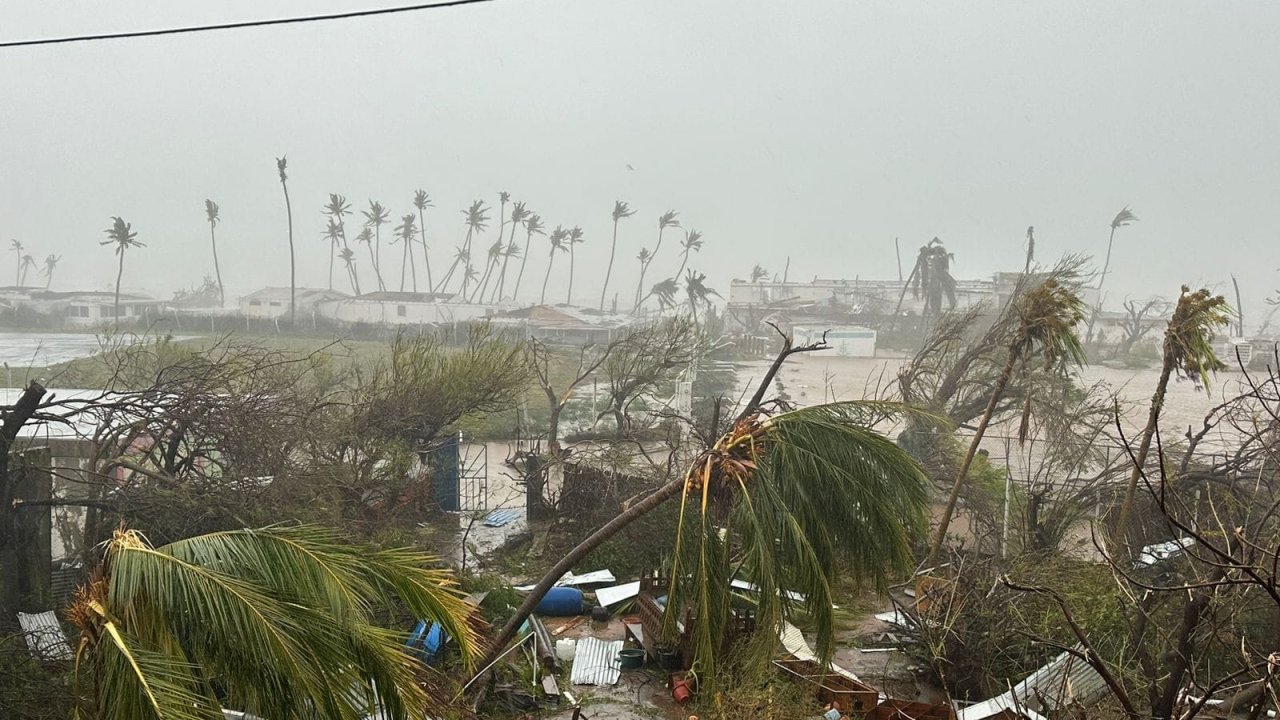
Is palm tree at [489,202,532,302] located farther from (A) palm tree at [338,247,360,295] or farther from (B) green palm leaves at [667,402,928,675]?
(B) green palm leaves at [667,402,928,675]

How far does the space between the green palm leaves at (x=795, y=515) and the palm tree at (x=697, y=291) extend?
12.6m

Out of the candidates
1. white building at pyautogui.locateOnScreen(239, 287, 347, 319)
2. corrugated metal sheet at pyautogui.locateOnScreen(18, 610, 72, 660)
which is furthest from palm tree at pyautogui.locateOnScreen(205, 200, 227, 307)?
corrugated metal sheet at pyautogui.locateOnScreen(18, 610, 72, 660)

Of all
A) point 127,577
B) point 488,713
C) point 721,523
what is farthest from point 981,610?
point 127,577

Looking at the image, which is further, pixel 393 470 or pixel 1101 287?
pixel 1101 287

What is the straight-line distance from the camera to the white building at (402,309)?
1866cm

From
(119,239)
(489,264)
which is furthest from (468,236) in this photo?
(119,239)

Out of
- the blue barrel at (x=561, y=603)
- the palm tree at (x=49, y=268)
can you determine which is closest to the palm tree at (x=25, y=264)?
the palm tree at (x=49, y=268)

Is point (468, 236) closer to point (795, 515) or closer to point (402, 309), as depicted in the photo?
point (402, 309)

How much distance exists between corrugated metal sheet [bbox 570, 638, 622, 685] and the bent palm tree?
126 inches

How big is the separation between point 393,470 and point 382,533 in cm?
149

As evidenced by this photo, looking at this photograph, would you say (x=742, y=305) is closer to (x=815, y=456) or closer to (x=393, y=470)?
(x=393, y=470)

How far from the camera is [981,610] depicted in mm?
7500

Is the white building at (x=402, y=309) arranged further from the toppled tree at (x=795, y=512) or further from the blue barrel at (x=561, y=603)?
the toppled tree at (x=795, y=512)

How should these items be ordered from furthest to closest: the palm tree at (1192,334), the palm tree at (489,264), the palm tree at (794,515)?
the palm tree at (489,264) < the palm tree at (1192,334) < the palm tree at (794,515)
